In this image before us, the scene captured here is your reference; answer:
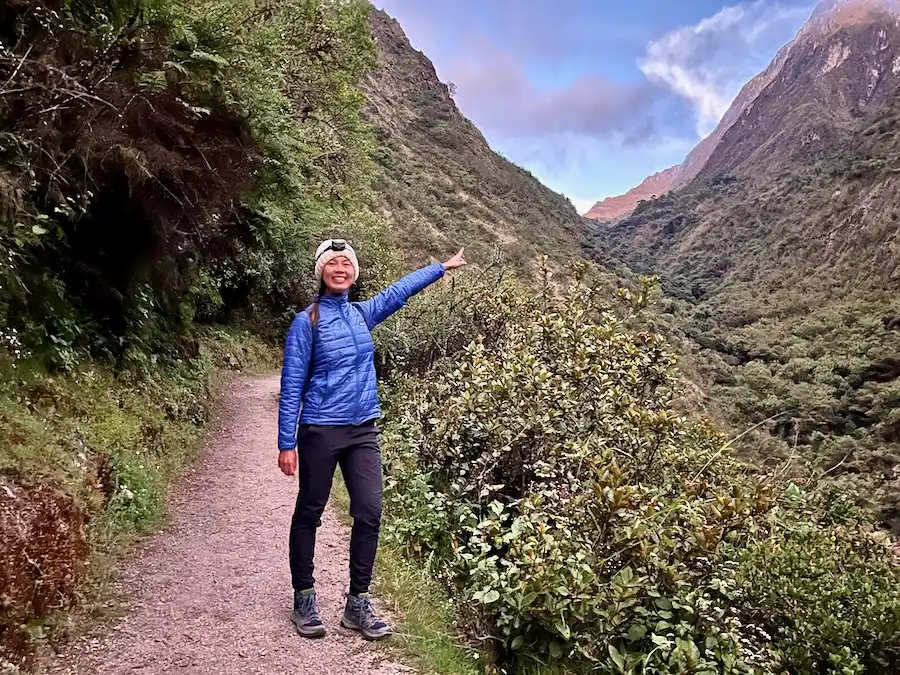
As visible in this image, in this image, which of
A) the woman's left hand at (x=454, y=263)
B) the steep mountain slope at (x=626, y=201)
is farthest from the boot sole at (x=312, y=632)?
the steep mountain slope at (x=626, y=201)

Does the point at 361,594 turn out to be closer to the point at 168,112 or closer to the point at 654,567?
the point at 654,567

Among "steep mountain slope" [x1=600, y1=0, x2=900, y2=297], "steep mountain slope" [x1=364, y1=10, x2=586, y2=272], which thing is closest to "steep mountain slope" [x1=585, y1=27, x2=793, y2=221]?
"steep mountain slope" [x1=600, y1=0, x2=900, y2=297]

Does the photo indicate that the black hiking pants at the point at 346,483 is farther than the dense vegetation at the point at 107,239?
No

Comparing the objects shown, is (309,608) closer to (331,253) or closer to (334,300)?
(334,300)

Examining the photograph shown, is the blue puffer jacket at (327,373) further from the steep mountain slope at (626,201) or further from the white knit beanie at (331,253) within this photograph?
the steep mountain slope at (626,201)

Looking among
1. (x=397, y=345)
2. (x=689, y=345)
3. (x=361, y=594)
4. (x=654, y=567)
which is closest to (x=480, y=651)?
(x=361, y=594)

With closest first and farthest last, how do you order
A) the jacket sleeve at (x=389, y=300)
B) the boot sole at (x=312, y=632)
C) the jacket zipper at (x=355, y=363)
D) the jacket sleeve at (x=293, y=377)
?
the jacket sleeve at (x=293, y=377), the jacket zipper at (x=355, y=363), the boot sole at (x=312, y=632), the jacket sleeve at (x=389, y=300)

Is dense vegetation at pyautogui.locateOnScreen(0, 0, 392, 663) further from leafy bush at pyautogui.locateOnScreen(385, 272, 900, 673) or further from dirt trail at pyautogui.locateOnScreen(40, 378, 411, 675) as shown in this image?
leafy bush at pyautogui.locateOnScreen(385, 272, 900, 673)

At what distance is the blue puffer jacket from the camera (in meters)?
A: 3.19

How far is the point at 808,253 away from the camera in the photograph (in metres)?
75.6

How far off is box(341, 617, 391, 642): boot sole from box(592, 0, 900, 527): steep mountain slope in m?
6.49

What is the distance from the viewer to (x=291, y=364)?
10.5ft

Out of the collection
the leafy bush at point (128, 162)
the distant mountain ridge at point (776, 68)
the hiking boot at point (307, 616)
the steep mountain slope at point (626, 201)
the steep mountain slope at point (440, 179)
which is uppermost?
the distant mountain ridge at point (776, 68)

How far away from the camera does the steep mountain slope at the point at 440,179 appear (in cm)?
5075
